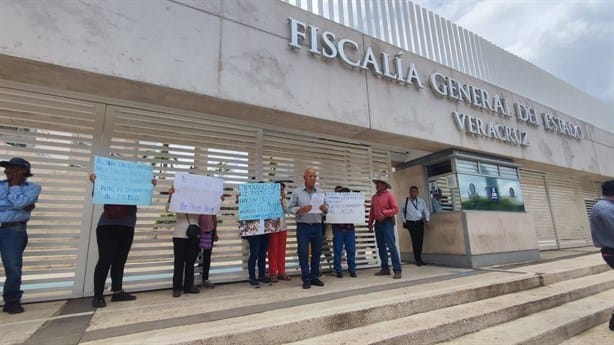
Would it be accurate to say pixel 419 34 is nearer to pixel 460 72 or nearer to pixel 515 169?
pixel 460 72

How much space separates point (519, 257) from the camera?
6758 millimetres

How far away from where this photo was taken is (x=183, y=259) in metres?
3.81

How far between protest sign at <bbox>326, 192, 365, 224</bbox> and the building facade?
3.15 ft

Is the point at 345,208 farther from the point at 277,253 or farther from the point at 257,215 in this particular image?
the point at 257,215

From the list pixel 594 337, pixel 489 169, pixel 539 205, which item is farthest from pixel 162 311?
pixel 539 205

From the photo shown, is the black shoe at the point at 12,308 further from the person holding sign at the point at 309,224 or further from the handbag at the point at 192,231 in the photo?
the person holding sign at the point at 309,224

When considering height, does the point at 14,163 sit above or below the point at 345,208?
above

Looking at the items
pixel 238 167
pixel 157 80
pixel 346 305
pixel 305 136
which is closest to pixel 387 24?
pixel 305 136

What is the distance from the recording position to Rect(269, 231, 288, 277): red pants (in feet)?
15.4

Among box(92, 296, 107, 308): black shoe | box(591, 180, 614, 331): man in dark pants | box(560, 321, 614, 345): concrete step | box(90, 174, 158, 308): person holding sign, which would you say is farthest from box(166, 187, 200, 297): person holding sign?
box(591, 180, 614, 331): man in dark pants

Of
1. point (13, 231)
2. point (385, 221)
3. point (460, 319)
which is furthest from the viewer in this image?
point (385, 221)

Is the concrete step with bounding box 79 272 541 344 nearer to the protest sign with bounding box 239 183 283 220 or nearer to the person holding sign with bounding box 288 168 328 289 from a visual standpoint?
the person holding sign with bounding box 288 168 328 289

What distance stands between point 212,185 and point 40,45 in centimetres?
232

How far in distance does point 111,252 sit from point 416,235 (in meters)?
5.69
